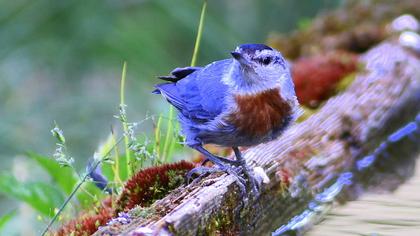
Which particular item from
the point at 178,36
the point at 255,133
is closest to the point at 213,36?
the point at 178,36

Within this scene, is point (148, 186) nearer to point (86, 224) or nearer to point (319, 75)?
point (86, 224)

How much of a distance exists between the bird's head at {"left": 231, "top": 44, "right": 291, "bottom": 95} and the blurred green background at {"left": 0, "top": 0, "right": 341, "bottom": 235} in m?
3.01

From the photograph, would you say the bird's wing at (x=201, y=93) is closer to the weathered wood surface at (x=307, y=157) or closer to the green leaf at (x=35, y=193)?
the weathered wood surface at (x=307, y=157)

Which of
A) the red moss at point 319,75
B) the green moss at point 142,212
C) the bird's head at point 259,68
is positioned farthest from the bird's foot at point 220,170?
the red moss at point 319,75

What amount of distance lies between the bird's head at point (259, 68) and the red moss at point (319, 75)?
1.43m

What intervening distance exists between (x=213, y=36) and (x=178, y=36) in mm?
514

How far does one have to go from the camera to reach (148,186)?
319 centimetres

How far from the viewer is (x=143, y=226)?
8.54 feet

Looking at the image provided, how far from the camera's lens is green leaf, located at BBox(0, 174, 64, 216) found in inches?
142

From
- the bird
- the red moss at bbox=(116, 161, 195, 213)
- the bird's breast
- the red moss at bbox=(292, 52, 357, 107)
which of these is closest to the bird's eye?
the bird

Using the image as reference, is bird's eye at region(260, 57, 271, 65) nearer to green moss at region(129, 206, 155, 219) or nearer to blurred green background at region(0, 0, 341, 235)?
green moss at region(129, 206, 155, 219)

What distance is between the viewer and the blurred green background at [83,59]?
21.6 feet

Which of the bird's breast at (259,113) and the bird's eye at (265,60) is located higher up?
the bird's eye at (265,60)

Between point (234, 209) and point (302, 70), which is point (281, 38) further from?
point (234, 209)
